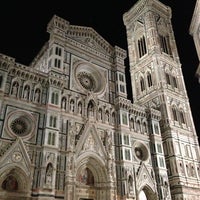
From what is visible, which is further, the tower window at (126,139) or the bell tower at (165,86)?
the bell tower at (165,86)

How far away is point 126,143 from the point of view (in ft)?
78.3

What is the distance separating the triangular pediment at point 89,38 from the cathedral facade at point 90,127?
0.12 metres

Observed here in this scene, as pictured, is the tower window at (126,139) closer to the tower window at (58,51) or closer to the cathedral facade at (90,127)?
the cathedral facade at (90,127)

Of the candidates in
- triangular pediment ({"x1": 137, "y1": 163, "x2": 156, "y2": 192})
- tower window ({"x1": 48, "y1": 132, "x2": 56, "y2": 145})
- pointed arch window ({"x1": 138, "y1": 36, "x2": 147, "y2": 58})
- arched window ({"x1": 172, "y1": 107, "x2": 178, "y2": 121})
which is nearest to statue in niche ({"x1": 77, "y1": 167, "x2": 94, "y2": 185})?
tower window ({"x1": 48, "y1": 132, "x2": 56, "y2": 145})

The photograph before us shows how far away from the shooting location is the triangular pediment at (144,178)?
75.3 feet

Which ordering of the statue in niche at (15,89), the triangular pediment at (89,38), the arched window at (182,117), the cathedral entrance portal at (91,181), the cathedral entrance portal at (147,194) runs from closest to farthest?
the statue in niche at (15,89) → the cathedral entrance portal at (91,181) → the cathedral entrance portal at (147,194) → the triangular pediment at (89,38) → the arched window at (182,117)

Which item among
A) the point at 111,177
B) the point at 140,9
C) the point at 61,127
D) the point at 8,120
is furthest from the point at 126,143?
the point at 140,9

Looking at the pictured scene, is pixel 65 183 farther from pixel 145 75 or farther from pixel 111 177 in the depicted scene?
pixel 145 75

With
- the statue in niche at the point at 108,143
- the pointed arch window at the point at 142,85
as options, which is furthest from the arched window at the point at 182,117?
the statue in niche at the point at 108,143

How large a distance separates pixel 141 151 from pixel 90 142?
6.94 m

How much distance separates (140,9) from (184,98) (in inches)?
692

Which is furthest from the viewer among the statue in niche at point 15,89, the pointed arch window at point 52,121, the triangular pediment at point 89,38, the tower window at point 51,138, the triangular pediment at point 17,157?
the triangular pediment at point 89,38

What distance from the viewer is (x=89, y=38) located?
92.7 ft

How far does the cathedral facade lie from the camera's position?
17797 millimetres
